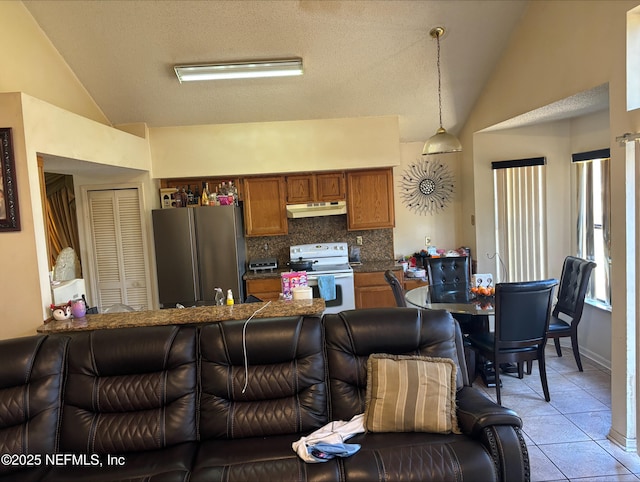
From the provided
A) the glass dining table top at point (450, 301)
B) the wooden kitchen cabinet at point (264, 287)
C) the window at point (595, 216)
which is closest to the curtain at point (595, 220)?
the window at point (595, 216)

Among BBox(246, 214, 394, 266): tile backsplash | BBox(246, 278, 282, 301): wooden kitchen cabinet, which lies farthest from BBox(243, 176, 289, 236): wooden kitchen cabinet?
BBox(246, 278, 282, 301): wooden kitchen cabinet

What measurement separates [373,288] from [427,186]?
159 centimetres

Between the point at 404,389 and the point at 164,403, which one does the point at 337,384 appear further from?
the point at 164,403

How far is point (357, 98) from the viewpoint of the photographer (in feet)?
15.6

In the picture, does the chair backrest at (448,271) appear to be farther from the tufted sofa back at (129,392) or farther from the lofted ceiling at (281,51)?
the tufted sofa back at (129,392)

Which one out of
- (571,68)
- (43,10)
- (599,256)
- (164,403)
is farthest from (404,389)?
(43,10)

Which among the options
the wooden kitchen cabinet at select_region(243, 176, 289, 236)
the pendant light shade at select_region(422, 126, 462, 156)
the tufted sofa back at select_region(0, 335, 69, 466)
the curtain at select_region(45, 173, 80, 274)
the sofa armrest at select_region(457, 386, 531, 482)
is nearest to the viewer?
the sofa armrest at select_region(457, 386, 531, 482)

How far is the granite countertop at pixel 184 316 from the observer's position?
103 inches

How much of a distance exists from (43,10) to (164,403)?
3.25 metres

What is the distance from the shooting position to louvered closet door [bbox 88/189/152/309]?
192 inches

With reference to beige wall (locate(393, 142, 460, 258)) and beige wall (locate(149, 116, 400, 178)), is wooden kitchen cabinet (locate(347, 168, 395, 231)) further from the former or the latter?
beige wall (locate(393, 142, 460, 258))

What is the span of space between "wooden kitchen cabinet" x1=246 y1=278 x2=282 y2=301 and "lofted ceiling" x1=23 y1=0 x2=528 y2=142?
1.85m

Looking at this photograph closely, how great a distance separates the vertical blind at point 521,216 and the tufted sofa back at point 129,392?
12.8 feet

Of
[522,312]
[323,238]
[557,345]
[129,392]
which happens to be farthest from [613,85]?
[323,238]
